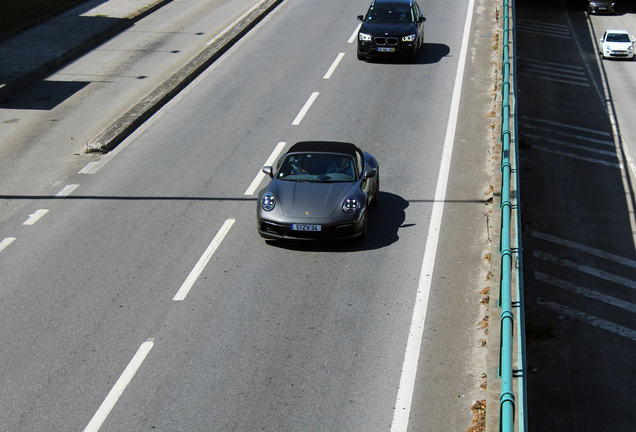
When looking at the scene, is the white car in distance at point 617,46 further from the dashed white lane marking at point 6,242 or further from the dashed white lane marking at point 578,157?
the dashed white lane marking at point 6,242

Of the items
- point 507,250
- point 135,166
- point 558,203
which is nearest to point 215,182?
point 135,166

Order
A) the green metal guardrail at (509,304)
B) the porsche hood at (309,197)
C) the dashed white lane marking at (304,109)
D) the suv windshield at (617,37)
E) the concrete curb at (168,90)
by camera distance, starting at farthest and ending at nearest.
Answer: the suv windshield at (617,37), the dashed white lane marking at (304,109), the concrete curb at (168,90), the porsche hood at (309,197), the green metal guardrail at (509,304)

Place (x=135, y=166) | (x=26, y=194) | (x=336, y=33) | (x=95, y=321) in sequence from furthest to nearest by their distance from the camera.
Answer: (x=336, y=33), (x=135, y=166), (x=26, y=194), (x=95, y=321)

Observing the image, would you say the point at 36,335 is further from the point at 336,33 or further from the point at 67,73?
the point at 336,33

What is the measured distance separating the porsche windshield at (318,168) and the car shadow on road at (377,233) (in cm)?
103

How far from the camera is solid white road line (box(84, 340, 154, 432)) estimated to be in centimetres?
730

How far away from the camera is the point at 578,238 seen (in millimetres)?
16578

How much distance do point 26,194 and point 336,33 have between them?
49.5 ft

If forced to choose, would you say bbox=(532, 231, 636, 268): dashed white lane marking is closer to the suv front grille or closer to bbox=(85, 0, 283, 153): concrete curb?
the suv front grille

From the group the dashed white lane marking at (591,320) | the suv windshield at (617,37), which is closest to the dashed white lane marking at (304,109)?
the dashed white lane marking at (591,320)

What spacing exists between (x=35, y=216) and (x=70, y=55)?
12.5 m

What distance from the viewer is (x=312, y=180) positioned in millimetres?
11773

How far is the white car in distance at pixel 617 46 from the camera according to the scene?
35.2m

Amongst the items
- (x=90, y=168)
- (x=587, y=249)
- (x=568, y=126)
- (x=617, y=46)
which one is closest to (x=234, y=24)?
(x=90, y=168)
